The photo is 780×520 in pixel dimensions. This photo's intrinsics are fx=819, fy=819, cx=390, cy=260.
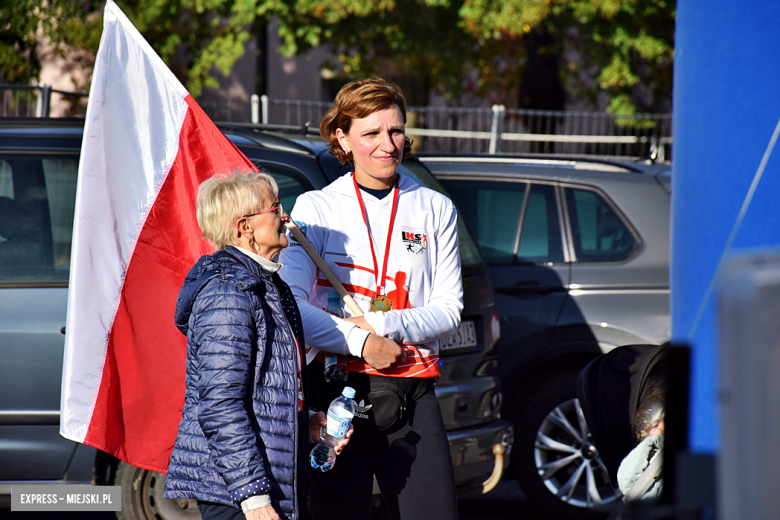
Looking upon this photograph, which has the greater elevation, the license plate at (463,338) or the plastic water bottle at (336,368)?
the plastic water bottle at (336,368)

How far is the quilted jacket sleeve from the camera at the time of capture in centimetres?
214

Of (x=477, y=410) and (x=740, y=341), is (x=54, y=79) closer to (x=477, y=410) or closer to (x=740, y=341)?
(x=477, y=410)

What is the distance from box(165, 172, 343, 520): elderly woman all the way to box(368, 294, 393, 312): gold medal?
0.28m

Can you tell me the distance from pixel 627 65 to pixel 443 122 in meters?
3.52

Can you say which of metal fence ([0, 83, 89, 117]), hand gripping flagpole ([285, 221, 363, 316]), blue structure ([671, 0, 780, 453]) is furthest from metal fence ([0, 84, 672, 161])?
blue structure ([671, 0, 780, 453])

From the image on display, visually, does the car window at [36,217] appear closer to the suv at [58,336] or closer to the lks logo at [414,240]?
the suv at [58,336]

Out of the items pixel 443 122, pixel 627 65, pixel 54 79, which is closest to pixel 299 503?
pixel 443 122

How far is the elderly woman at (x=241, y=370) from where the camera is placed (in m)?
2.15

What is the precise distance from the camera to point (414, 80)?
2019 centimetres

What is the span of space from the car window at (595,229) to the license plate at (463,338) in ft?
4.43

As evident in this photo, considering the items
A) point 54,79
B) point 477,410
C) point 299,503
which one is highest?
point 54,79

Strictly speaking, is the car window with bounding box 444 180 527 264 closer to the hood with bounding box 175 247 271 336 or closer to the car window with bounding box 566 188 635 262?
the car window with bounding box 566 188 635 262

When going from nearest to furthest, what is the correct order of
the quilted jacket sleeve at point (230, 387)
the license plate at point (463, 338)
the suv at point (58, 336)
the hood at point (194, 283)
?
the quilted jacket sleeve at point (230, 387) < the hood at point (194, 283) < the suv at point (58, 336) < the license plate at point (463, 338)

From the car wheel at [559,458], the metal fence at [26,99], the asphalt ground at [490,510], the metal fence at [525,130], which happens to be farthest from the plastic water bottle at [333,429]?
the metal fence at [525,130]
